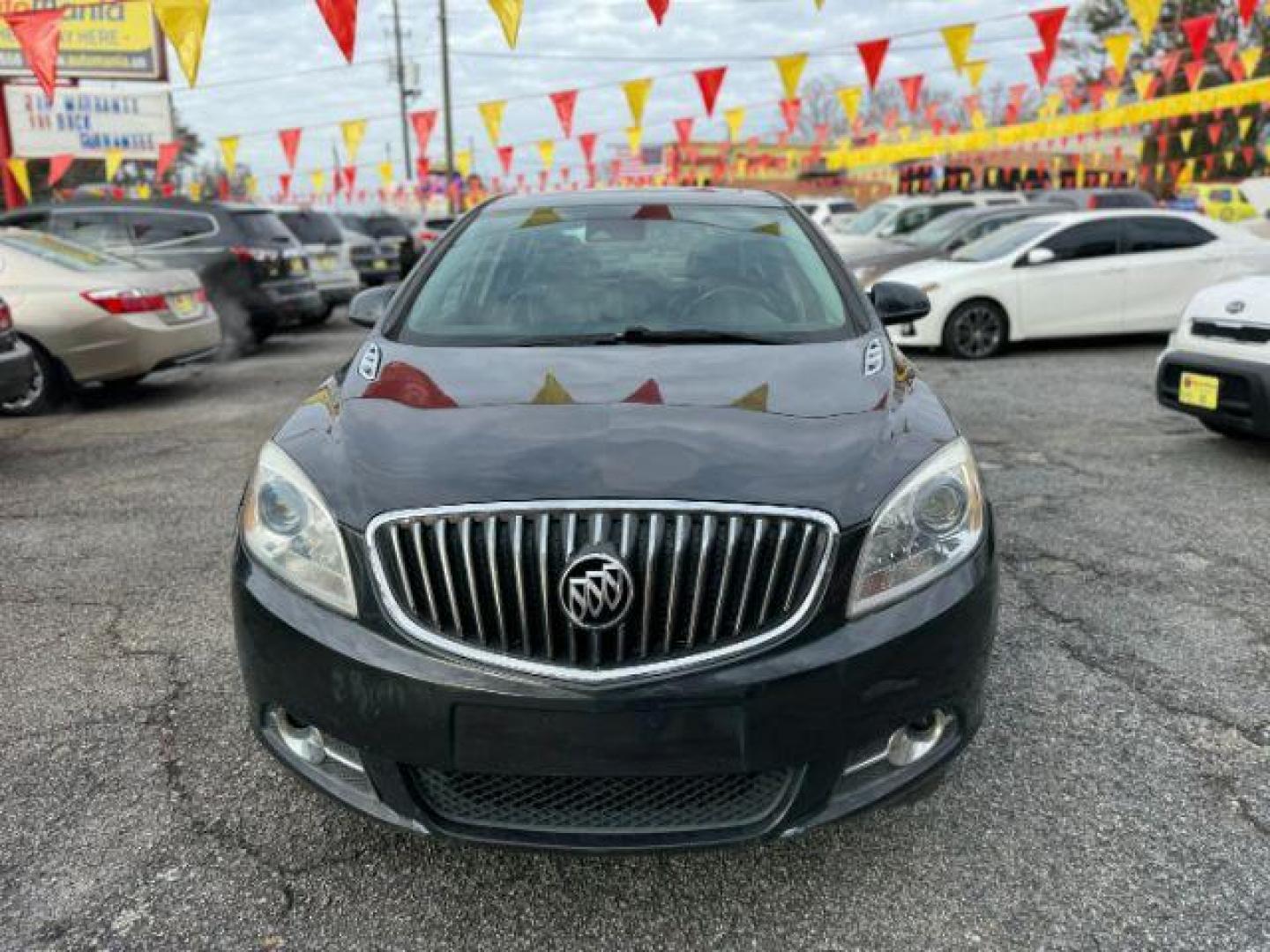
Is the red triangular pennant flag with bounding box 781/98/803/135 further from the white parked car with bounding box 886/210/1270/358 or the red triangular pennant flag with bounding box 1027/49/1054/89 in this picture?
the white parked car with bounding box 886/210/1270/358

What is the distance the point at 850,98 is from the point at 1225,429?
15066mm

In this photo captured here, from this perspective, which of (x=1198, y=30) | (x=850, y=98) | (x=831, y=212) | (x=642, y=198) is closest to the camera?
(x=642, y=198)

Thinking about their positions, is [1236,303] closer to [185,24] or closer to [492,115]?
→ [185,24]

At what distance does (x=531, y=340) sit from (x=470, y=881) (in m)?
1.53

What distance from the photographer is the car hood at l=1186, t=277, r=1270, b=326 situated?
5.30 metres

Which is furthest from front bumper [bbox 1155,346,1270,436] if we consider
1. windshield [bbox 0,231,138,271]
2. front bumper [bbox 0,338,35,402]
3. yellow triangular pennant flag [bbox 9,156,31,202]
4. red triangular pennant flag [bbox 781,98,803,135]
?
yellow triangular pennant flag [bbox 9,156,31,202]

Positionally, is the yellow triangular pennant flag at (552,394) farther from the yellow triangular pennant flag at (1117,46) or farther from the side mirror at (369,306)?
the yellow triangular pennant flag at (1117,46)

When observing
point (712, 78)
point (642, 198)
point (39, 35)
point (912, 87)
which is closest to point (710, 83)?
point (712, 78)

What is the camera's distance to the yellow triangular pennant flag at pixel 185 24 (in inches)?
321

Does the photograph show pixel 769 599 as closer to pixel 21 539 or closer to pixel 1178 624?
pixel 1178 624

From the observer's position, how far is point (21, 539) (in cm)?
477

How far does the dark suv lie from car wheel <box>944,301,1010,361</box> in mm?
7070

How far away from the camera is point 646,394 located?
250cm

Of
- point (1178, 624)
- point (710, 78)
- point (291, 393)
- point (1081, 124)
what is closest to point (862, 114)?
point (1081, 124)
